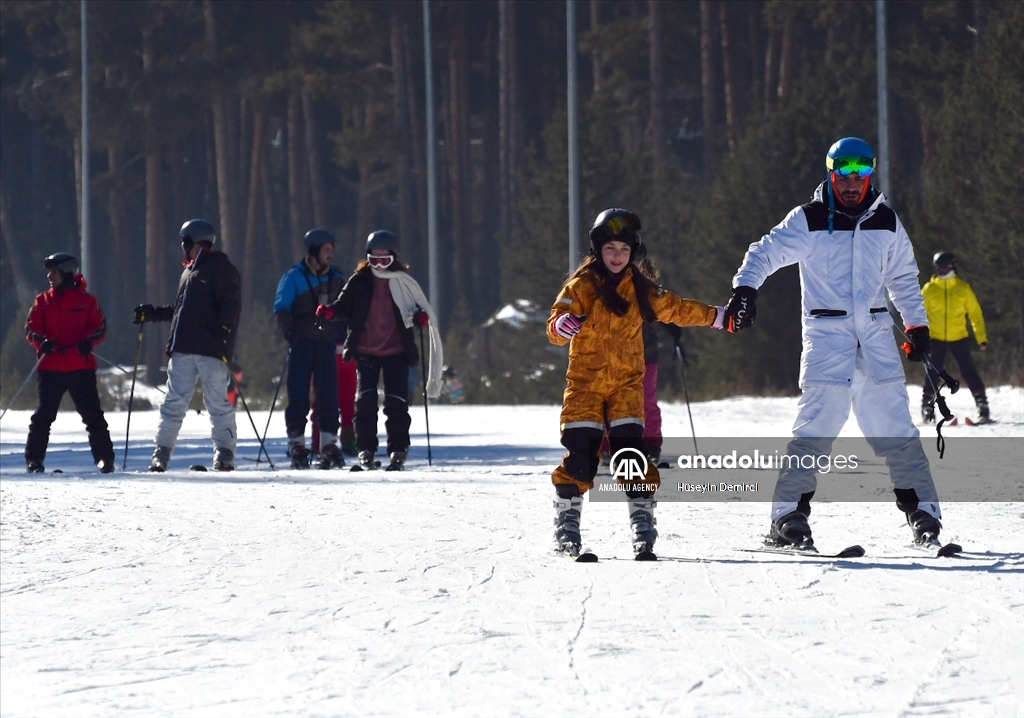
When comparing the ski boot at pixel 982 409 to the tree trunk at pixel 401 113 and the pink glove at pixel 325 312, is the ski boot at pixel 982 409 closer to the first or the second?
the pink glove at pixel 325 312

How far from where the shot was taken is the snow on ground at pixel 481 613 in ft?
15.7

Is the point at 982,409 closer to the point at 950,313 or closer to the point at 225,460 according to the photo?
the point at 950,313

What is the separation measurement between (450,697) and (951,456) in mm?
9049

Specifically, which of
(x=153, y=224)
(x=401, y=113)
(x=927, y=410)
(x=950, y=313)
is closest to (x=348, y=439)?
(x=927, y=410)

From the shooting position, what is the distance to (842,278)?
6691 mm

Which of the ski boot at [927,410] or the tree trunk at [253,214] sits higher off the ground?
the tree trunk at [253,214]

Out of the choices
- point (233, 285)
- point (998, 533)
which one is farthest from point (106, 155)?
point (998, 533)

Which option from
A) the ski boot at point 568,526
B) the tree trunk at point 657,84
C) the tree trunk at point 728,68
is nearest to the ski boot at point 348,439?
the ski boot at point 568,526

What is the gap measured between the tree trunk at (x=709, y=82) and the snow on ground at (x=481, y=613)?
30.7m

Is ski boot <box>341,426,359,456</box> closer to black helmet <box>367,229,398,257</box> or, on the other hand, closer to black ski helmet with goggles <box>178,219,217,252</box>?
black helmet <box>367,229,398,257</box>

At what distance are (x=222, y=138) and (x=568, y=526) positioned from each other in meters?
39.3

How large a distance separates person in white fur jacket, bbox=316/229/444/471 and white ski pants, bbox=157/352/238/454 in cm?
87

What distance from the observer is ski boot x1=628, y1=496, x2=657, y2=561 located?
6.80 meters

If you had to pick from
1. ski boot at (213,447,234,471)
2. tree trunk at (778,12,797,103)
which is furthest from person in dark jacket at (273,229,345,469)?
tree trunk at (778,12,797,103)
